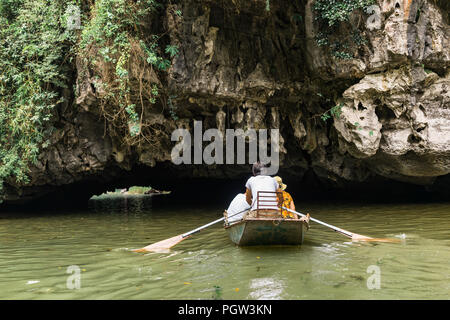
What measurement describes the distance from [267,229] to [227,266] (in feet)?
3.14

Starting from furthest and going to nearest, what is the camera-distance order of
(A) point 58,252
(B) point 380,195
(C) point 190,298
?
(B) point 380,195 < (A) point 58,252 < (C) point 190,298

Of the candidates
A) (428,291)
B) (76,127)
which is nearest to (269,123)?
(76,127)

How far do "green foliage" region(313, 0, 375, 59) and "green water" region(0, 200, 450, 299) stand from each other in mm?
4478

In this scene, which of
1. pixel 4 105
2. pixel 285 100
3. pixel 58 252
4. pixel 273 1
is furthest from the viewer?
pixel 285 100

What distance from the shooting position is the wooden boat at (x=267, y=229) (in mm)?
4574

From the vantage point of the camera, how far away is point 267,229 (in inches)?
183

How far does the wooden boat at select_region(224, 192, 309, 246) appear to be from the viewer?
4.57m

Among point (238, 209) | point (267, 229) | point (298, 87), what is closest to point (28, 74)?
point (238, 209)

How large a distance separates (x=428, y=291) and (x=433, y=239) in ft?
9.23

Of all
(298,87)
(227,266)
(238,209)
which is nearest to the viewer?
(227,266)

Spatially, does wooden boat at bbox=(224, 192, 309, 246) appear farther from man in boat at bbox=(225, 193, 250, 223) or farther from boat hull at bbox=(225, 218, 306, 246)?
man in boat at bbox=(225, 193, 250, 223)

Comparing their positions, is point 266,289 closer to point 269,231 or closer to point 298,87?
point 269,231

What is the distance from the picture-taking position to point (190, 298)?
2875 millimetres

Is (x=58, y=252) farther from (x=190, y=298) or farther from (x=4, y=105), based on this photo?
(x=4, y=105)
